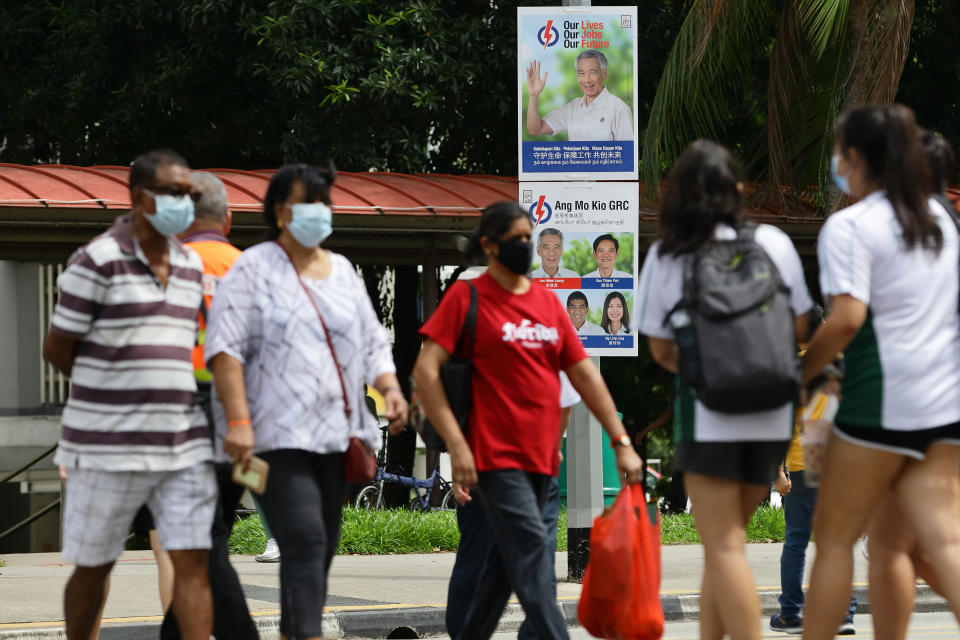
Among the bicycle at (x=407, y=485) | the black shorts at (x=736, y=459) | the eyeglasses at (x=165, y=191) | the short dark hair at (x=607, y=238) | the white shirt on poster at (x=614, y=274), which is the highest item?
the eyeglasses at (x=165, y=191)

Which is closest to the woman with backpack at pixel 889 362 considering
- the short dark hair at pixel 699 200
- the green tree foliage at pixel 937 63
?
the short dark hair at pixel 699 200

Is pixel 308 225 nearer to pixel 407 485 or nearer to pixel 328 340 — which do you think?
pixel 328 340

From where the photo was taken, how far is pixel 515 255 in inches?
215

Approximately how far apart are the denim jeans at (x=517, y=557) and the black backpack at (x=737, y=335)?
Result: 948 mm

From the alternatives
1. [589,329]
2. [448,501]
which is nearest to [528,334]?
[589,329]

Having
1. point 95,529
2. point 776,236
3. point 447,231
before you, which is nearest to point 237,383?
point 95,529

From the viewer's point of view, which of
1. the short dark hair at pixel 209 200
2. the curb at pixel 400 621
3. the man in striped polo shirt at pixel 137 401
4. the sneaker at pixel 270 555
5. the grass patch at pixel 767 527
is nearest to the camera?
the man in striped polo shirt at pixel 137 401

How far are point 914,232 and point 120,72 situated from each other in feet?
42.6

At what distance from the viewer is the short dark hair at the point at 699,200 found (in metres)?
4.70

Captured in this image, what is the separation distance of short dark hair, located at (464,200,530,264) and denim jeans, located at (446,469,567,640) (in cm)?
89

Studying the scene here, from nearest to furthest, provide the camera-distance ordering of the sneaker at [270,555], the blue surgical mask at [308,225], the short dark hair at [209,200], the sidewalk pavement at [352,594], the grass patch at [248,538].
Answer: the blue surgical mask at [308,225]
the short dark hair at [209,200]
the sidewalk pavement at [352,594]
the sneaker at [270,555]
the grass patch at [248,538]

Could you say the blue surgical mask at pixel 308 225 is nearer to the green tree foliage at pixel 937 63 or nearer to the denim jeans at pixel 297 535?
the denim jeans at pixel 297 535

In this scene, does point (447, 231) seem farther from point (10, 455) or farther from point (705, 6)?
point (10, 455)

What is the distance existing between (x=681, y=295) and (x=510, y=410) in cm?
94
